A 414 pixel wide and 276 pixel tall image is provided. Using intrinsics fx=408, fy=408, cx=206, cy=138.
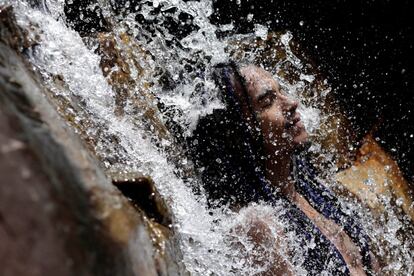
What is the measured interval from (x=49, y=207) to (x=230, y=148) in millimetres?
2072

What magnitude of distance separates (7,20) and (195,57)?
1876 mm

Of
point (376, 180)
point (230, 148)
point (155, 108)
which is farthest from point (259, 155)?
point (376, 180)

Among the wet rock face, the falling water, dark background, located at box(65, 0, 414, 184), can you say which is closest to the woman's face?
the falling water

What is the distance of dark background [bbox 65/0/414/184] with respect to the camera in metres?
4.16

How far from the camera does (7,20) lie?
1347 mm

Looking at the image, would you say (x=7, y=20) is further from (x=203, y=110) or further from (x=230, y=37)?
(x=230, y=37)

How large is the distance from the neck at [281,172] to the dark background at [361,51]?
195 centimetres

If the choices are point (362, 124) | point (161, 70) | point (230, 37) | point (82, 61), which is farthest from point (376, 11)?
point (82, 61)

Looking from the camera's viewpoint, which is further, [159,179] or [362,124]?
[362,124]

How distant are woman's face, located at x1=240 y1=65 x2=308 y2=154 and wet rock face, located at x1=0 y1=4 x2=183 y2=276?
1.66 metres

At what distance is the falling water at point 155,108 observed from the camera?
1973 millimetres

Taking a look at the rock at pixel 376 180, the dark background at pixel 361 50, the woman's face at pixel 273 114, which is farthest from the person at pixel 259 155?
the dark background at pixel 361 50

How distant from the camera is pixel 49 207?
62cm

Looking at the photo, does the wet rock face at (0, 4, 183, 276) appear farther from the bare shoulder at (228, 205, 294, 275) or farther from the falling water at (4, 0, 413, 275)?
the bare shoulder at (228, 205, 294, 275)
